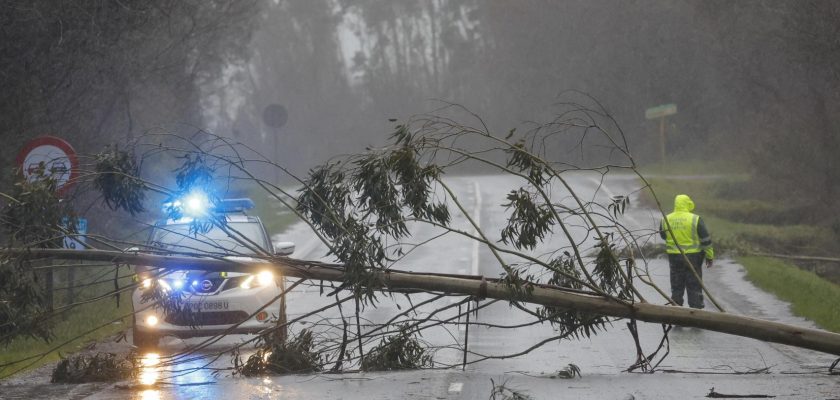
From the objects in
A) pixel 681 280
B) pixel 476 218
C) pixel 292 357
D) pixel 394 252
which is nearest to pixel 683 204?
pixel 681 280

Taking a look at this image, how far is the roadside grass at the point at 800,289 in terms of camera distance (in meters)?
15.8

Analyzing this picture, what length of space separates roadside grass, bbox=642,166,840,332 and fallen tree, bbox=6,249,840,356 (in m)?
7.65

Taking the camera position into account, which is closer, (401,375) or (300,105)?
(401,375)

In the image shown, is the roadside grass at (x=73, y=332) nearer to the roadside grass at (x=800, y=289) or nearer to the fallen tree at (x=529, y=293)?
the fallen tree at (x=529, y=293)

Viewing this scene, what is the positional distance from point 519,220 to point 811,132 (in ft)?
91.0

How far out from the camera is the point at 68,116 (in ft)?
67.8

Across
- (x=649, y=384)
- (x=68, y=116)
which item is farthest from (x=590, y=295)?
(x=68, y=116)

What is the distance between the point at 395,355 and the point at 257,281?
14.6 ft

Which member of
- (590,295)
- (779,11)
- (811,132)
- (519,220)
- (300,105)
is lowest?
(590,295)

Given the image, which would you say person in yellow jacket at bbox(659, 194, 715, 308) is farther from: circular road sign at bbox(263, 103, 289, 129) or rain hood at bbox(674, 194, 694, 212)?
circular road sign at bbox(263, 103, 289, 129)

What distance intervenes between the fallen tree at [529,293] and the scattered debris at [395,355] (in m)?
0.86

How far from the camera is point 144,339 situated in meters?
12.9

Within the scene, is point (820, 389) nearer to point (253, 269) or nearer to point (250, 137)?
point (253, 269)

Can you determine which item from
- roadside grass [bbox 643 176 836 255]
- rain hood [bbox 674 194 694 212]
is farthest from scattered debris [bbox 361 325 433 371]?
roadside grass [bbox 643 176 836 255]
